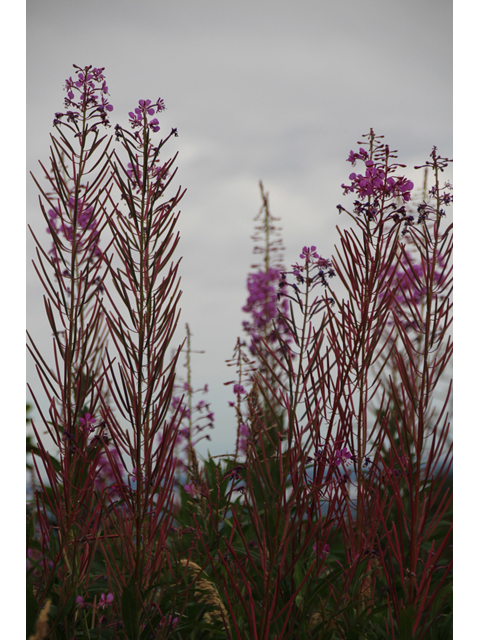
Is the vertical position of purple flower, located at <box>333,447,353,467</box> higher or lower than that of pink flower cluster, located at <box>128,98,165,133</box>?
lower

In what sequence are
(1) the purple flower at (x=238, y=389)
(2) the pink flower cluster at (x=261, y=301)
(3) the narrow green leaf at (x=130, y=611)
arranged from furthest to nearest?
(2) the pink flower cluster at (x=261, y=301) < (1) the purple flower at (x=238, y=389) < (3) the narrow green leaf at (x=130, y=611)

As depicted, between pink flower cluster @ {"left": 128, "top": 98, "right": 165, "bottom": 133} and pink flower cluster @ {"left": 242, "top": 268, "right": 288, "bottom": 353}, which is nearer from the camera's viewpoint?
pink flower cluster @ {"left": 128, "top": 98, "right": 165, "bottom": 133}

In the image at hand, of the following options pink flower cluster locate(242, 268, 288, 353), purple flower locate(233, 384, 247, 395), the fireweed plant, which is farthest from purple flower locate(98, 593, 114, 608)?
pink flower cluster locate(242, 268, 288, 353)

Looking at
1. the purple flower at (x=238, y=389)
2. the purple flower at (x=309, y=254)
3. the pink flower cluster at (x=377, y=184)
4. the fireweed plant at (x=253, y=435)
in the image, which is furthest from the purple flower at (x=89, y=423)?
the pink flower cluster at (x=377, y=184)

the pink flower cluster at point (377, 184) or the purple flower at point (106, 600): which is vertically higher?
the pink flower cluster at point (377, 184)

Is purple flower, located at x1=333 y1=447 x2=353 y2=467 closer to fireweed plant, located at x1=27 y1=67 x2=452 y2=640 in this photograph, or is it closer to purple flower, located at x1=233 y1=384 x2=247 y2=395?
fireweed plant, located at x1=27 y1=67 x2=452 y2=640

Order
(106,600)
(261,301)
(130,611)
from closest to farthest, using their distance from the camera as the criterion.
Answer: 1. (130,611)
2. (106,600)
3. (261,301)

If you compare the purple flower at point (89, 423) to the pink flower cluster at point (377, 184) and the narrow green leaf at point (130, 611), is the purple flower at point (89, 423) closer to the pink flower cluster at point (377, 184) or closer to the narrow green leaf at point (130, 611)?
the narrow green leaf at point (130, 611)

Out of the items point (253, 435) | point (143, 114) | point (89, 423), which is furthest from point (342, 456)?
point (143, 114)

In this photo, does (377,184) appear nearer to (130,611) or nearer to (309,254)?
(309,254)

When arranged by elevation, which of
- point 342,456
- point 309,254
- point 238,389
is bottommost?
point 342,456

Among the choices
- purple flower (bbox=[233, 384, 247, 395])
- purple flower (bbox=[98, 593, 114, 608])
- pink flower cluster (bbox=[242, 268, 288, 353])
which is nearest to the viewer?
purple flower (bbox=[98, 593, 114, 608])
